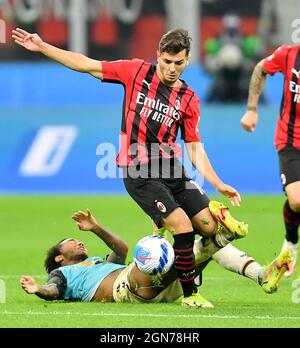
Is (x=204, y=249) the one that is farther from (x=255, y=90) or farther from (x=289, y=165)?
(x=255, y=90)

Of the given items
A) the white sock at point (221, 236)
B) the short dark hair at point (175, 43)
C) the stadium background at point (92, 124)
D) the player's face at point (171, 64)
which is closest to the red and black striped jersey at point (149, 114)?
the player's face at point (171, 64)

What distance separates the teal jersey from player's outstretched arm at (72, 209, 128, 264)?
0.40 meters

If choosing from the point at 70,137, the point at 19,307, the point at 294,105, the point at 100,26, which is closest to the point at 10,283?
the point at 19,307

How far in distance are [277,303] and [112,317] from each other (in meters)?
1.64

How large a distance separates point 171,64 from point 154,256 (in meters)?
1.59

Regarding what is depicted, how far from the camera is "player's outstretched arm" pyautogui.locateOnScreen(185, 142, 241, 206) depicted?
8.61 metres

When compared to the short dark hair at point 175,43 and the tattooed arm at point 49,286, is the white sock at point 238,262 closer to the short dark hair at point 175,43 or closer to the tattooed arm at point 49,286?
the tattooed arm at point 49,286

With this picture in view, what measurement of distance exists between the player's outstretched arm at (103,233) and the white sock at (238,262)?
32.0 inches

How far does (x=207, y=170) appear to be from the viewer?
29.6 feet

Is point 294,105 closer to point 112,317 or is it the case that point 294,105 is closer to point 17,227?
point 112,317

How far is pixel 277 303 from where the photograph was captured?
906 cm

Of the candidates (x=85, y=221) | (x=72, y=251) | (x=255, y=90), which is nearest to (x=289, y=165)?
(x=255, y=90)

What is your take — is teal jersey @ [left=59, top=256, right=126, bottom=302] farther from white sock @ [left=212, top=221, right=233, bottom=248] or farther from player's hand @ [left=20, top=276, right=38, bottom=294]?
white sock @ [left=212, top=221, right=233, bottom=248]

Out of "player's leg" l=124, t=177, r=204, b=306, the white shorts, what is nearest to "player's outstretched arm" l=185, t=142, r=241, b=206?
"player's leg" l=124, t=177, r=204, b=306
